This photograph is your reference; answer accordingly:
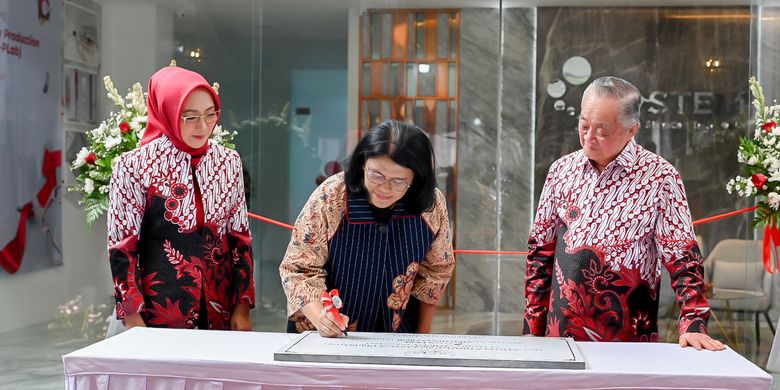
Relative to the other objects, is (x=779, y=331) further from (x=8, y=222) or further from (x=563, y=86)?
(x=8, y=222)

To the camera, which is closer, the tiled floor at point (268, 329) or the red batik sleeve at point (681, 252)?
the red batik sleeve at point (681, 252)

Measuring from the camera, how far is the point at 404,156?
2.36m

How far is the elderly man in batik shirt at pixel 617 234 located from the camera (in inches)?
96.1

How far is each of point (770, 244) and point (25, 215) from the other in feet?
15.9

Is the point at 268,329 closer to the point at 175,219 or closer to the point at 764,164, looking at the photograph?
the point at 175,219

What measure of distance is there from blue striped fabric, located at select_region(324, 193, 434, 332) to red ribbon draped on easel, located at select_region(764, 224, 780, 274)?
2.58m

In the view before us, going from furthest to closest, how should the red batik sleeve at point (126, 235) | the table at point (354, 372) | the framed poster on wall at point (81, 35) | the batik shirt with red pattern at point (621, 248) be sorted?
1. the framed poster on wall at point (81, 35)
2. the red batik sleeve at point (126, 235)
3. the batik shirt with red pattern at point (621, 248)
4. the table at point (354, 372)

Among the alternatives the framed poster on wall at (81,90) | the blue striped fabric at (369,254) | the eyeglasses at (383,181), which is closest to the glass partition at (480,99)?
the framed poster on wall at (81,90)

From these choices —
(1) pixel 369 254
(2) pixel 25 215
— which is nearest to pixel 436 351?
(1) pixel 369 254

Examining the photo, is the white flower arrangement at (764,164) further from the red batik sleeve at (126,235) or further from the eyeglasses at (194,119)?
the red batik sleeve at (126,235)

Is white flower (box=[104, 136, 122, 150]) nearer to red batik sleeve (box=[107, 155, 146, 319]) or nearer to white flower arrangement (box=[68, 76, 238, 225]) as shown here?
white flower arrangement (box=[68, 76, 238, 225])

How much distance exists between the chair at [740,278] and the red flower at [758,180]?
1.76m

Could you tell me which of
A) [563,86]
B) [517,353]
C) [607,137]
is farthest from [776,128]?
[517,353]

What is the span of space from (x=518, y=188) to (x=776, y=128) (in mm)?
1984
